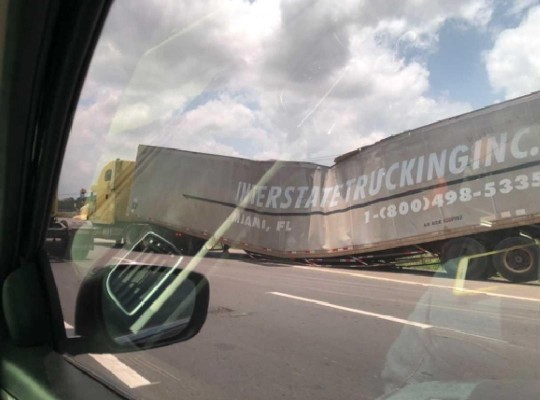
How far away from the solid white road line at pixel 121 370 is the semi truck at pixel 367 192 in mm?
980

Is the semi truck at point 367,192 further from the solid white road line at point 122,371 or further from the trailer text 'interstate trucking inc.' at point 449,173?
the solid white road line at point 122,371

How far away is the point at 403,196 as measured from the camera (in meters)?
7.75

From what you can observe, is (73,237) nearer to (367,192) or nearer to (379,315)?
(379,315)

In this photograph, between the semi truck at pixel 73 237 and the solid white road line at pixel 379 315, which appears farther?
the semi truck at pixel 73 237

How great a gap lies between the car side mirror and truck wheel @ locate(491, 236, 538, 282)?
79.2 inches

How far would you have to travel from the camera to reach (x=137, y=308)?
8.56ft

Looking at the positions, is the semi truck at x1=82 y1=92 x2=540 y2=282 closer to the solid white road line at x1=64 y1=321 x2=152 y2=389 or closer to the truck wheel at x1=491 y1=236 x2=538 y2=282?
the truck wheel at x1=491 y1=236 x2=538 y2=282

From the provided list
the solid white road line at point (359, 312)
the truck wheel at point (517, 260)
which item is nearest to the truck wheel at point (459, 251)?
the truck wheel at point (517, 260)

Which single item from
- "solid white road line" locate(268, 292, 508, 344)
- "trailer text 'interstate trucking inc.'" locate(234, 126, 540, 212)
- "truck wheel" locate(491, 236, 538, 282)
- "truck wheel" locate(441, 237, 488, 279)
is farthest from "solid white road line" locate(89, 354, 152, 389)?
"truck wheel" locate(441, 237, 488, 279)

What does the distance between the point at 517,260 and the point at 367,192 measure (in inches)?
177

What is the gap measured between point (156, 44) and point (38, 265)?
3.73 feet

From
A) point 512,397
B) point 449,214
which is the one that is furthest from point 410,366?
point 449,214

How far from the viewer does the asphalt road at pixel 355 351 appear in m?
2.30

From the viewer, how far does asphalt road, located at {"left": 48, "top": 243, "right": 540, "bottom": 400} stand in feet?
7.56
